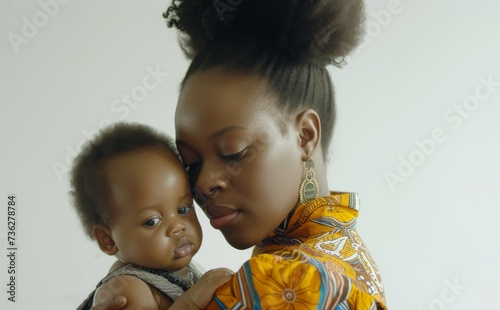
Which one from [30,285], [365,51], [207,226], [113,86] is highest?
[365,51]

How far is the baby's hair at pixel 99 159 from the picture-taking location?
1009mm

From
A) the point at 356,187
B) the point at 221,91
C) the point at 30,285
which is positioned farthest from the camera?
the point at 356,187

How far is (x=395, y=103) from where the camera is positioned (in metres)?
2.21

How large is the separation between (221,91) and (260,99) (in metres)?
0.06

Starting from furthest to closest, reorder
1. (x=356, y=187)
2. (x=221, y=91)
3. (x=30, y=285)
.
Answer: (x=356, y=187), (x=30, y=285), (x=221, y=91)

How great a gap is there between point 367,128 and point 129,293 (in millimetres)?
1449

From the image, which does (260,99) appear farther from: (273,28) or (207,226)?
(207,226)

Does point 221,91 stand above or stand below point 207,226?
above

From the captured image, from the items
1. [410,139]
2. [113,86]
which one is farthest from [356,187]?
[113,86]

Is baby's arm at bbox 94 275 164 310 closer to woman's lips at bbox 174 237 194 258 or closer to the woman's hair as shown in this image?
woman's lips at bbox 174 237 194 258

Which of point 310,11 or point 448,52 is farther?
point 448,52
